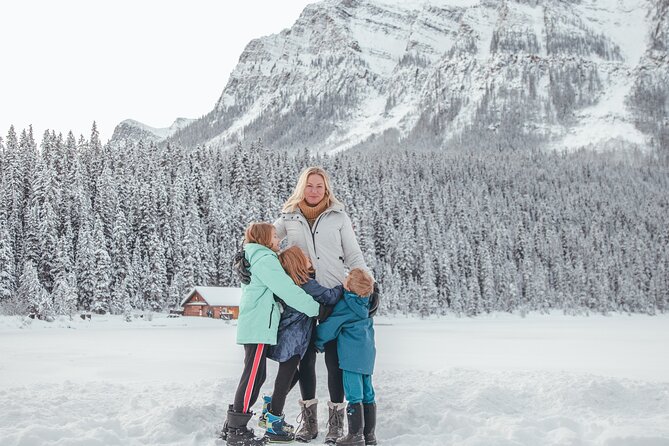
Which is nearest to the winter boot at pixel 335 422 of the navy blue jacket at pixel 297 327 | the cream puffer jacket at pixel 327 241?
the navy blue jacket at pixel 297 327

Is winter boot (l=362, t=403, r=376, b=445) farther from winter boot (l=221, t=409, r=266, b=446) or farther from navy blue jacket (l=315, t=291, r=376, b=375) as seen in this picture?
winter boot (l=221, t=409, r=266, b=446)

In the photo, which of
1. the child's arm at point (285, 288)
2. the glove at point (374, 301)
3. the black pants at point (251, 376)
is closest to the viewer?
the child's arm at point (285, 288)

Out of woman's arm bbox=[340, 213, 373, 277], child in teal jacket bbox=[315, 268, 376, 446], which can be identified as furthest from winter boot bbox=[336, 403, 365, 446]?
woman's arm bbox=[340, 213, 373, 277]

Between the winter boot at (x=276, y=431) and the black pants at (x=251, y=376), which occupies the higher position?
the black pants at (x=251, y=376)

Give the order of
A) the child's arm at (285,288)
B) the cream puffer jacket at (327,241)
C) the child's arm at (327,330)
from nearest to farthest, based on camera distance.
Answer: the child's arm at (285,288)
the child's arm at (327,330)
the cream puffer jacket at (327,241)

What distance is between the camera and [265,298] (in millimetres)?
5742

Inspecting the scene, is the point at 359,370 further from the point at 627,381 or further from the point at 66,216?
the point at 66,216

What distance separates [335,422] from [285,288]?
1.49m

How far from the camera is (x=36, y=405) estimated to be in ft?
21.6

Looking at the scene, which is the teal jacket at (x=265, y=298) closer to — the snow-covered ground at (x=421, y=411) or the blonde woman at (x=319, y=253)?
the blonde woman at (x=319, y=253)

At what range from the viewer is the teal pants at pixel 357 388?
18.6 ft

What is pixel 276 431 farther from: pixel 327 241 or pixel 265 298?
pixel 327 241

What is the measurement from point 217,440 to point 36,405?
7.98ft

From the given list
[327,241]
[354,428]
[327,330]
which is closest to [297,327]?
[327,330]
